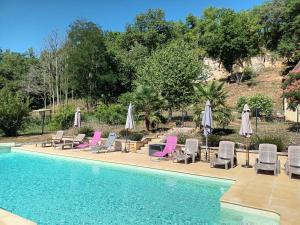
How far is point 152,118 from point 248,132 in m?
8.00

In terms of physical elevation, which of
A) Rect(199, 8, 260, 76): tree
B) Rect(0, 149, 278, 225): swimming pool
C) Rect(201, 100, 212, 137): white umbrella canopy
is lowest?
Rect(0, 149, 278, 225): swimming pool

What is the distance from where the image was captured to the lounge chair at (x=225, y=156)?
A: 11.7 meters

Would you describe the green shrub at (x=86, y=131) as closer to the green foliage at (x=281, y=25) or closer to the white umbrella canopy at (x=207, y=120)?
the white umbrella canopy at (x=207, y=120)

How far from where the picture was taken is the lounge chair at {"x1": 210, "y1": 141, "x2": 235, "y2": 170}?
1166 centimetres

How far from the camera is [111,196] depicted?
8.98 metres

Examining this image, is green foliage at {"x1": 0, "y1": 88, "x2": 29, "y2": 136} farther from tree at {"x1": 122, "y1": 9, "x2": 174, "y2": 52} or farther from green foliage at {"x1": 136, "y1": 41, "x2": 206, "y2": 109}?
tree at {"x1": 122, "y1": 9, "x2": 174, "y2": 52}

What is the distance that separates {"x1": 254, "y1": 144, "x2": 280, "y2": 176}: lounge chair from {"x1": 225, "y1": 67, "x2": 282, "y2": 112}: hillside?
2281cm

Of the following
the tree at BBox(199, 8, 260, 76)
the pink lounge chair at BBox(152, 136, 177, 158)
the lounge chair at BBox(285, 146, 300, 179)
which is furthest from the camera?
the tree at BBox(199, 8, 260, 76)

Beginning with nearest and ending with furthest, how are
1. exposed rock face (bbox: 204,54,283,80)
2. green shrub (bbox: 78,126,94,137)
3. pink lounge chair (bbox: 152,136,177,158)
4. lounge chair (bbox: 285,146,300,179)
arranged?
lounge chair (bbox: 285,146,300,179) → pink lounge chair (bbox: 152,136,177,158) → green shrub (bbox: 78,126,94,137) → exposed rock face (bbox: 204,54,283,80)

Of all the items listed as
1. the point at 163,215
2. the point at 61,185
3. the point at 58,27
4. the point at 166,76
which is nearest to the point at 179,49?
the point at 166,76

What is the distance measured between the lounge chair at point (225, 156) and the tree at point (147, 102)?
7.42m

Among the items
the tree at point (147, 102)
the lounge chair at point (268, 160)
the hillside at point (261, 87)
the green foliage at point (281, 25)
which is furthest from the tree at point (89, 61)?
the lounge chair at point (268, 160)

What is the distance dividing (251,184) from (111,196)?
4.34m

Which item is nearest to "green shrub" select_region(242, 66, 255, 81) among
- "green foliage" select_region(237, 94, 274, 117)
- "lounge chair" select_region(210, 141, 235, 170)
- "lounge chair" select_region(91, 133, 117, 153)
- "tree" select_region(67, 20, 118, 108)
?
"green foliage" select_region(237, 94, 274, 117)
